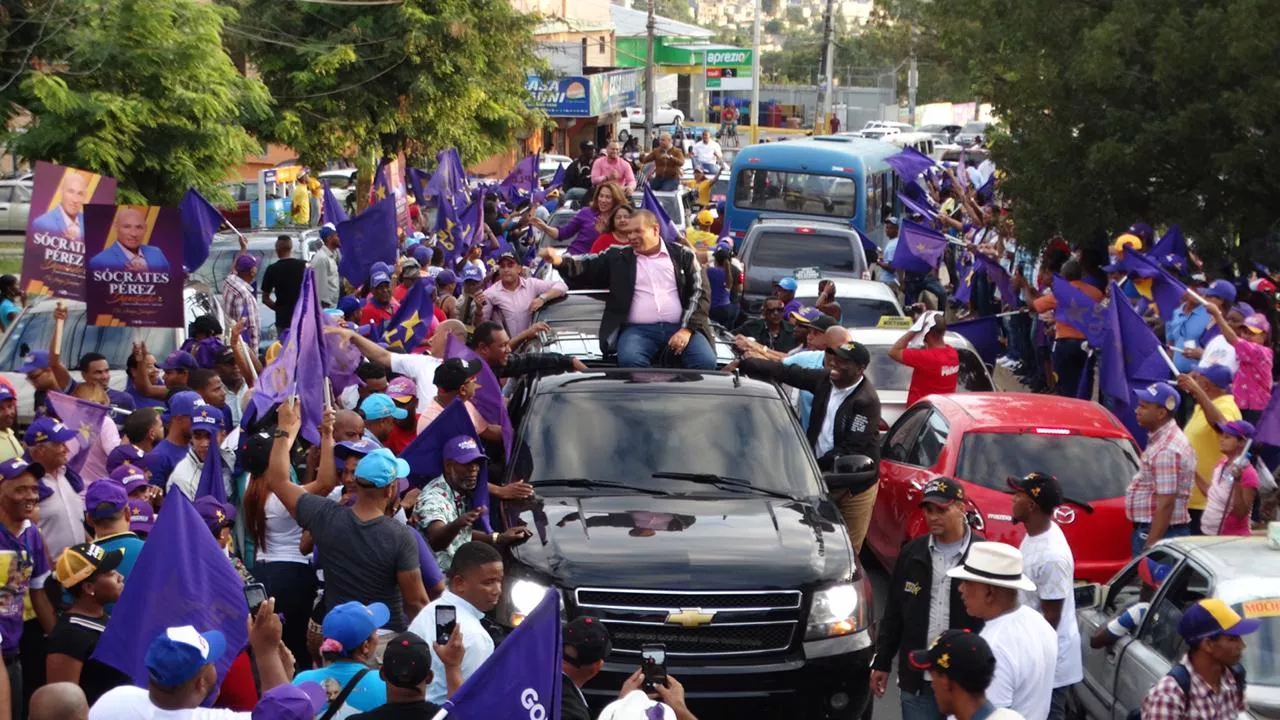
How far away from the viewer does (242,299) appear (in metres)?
13.9

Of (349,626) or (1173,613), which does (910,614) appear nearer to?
(1173,613)

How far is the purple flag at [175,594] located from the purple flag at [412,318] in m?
6.81

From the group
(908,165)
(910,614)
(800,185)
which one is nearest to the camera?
(910,614)

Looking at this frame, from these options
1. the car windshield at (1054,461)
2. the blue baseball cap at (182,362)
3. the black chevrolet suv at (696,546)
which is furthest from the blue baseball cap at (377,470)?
the car windshield at (1054,461)

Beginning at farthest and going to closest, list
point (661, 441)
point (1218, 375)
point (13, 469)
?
point (1218, 375)
point (661, 441)
point (13, 469)

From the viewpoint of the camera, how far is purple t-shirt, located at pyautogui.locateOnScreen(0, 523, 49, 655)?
7027 millimetres

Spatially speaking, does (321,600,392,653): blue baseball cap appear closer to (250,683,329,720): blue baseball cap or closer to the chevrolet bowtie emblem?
(250,683,329,720): blue baseball cap

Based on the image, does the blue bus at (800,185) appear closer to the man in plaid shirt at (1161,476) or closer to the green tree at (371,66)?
the green tree at (371,66)

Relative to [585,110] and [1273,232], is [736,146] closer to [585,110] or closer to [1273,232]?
[585,110]

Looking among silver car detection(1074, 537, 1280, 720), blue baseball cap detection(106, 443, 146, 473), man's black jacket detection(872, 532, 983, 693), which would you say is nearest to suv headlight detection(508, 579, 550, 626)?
man's black jacket detection(872, 532, 983, 693)

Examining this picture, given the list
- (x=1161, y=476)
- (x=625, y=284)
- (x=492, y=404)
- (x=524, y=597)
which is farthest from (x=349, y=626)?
(x=1161, y=476)

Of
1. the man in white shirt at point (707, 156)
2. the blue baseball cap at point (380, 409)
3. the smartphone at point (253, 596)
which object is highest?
the blue baseball cap at point (380, 409)

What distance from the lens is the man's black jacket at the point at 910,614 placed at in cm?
726

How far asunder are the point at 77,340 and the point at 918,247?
11.0 meters
